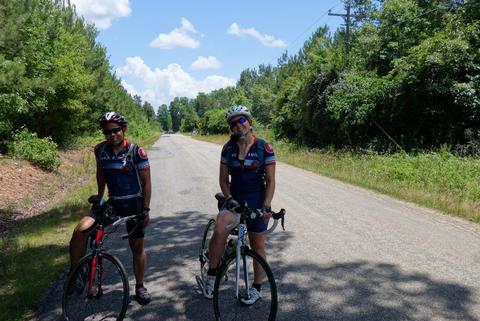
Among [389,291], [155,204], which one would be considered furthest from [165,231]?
[389,291]

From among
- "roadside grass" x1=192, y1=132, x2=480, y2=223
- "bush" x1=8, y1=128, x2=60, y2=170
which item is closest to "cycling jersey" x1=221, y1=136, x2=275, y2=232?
"roadside grass" x1=192, y1=132, x2=480, y2=223

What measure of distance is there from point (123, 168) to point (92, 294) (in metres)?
1.35

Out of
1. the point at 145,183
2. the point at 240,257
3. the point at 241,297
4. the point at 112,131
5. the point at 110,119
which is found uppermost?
the point at 110,119

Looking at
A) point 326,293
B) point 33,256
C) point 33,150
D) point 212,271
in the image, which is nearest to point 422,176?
point 326,293

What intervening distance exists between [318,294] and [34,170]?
13.0 metres

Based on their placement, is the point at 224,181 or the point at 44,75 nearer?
the point at 224,181

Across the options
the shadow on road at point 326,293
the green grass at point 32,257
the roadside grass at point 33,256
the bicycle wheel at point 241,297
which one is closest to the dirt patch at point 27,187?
the roadside grass at point 33,256

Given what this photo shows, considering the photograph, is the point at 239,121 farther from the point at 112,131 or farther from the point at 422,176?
the point at 422,176

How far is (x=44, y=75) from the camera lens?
16406 mm

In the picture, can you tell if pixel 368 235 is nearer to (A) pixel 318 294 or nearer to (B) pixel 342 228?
(B) pixel 342 228

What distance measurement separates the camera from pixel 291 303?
4809 mm

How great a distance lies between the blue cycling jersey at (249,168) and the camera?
4.43 meters

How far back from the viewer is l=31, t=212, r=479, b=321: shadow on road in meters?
4.54

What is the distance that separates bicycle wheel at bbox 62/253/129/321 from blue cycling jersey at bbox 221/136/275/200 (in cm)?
148
